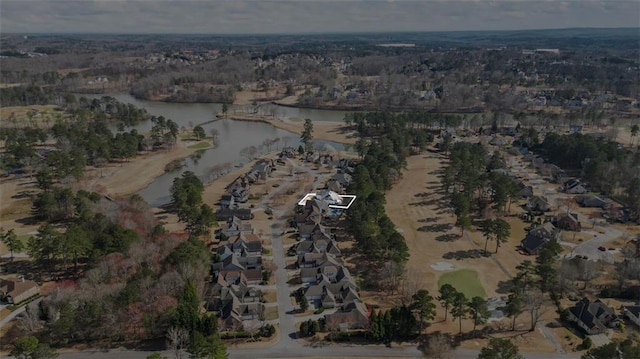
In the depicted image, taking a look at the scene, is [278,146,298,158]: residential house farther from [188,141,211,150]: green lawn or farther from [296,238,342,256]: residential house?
[296,238,342,256]: residential house

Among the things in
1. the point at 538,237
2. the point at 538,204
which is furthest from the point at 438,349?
the point at 538,204

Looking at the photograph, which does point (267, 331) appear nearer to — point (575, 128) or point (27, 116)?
point (575, 128)

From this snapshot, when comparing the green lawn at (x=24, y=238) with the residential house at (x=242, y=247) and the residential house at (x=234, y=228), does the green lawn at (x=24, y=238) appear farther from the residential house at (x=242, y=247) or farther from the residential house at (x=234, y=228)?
the residential house at (x=242, y=247)

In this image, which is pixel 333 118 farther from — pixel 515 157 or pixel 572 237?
pixel 572 237

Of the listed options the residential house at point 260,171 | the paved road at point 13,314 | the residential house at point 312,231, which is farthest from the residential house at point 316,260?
the residential house at point 260,171

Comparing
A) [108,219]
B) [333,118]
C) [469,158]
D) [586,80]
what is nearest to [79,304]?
[108,219]
